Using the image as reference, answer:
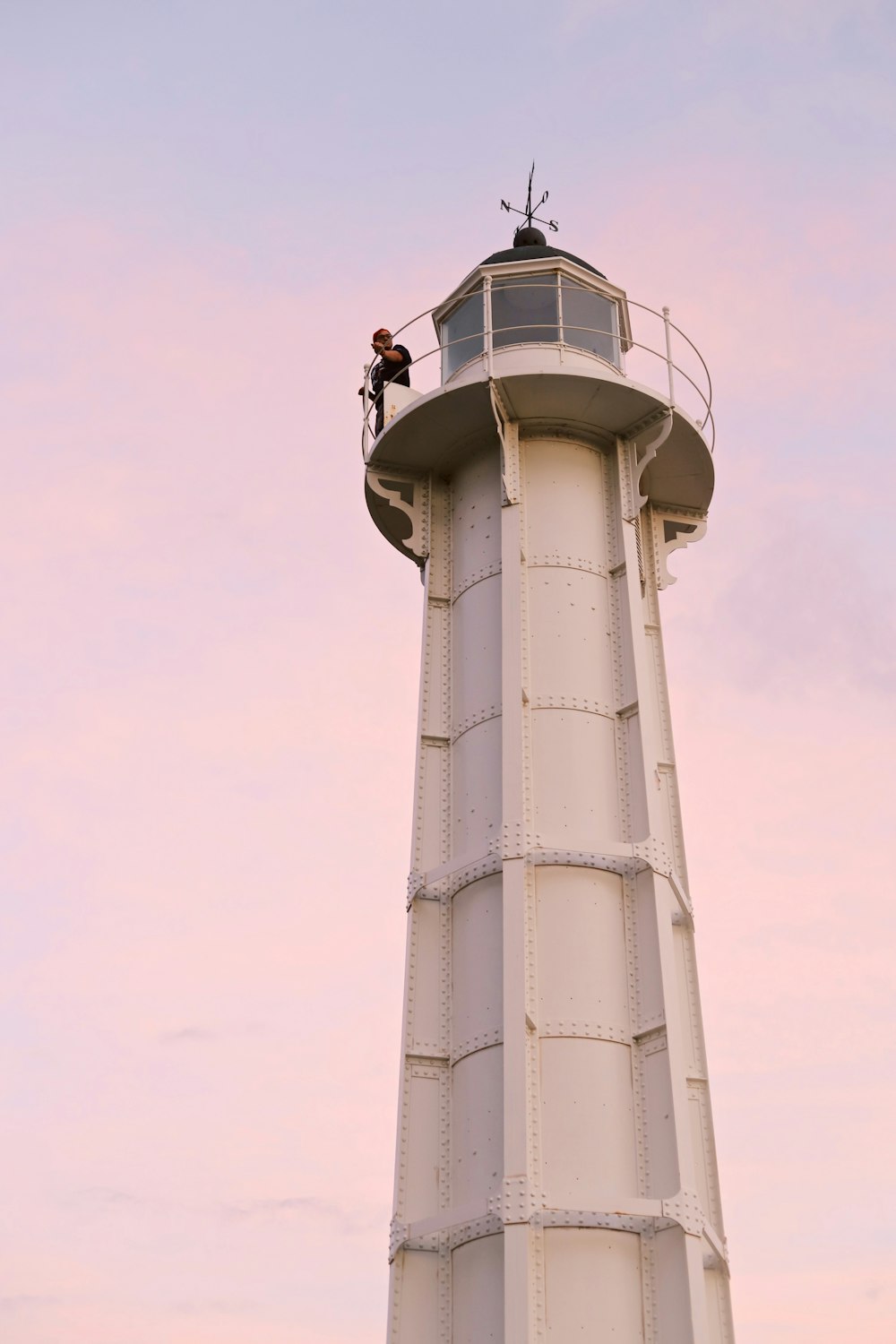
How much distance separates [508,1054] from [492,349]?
1245 cm

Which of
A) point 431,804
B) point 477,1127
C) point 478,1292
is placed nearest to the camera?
point 478,1292

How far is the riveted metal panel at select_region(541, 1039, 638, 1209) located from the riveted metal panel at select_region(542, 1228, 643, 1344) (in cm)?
44

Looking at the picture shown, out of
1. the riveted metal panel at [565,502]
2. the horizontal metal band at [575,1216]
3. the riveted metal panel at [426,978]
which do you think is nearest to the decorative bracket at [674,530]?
the riveted metal panel at [565,502]

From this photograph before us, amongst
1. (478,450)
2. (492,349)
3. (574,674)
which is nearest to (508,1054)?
(574,674)

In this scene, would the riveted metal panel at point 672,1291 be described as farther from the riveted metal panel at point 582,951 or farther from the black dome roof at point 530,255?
the black dome roof at point 530,255

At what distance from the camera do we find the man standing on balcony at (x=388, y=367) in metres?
27.0

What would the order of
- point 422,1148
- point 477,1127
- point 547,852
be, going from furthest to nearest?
point 547,852 → point 422,1148 → point 477,1127

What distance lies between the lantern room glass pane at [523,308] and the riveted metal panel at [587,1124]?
41.1 ft

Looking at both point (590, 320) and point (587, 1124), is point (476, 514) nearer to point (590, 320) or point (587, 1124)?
point (590, 320)

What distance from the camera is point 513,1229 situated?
18359 mm

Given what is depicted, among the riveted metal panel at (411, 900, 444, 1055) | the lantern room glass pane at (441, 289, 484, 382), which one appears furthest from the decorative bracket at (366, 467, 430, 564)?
the riveted metal panel at (411, 900, 444, 1055)

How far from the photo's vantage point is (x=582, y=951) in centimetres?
2066

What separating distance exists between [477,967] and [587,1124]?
2.78 meters

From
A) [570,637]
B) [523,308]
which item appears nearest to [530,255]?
[523,308]
